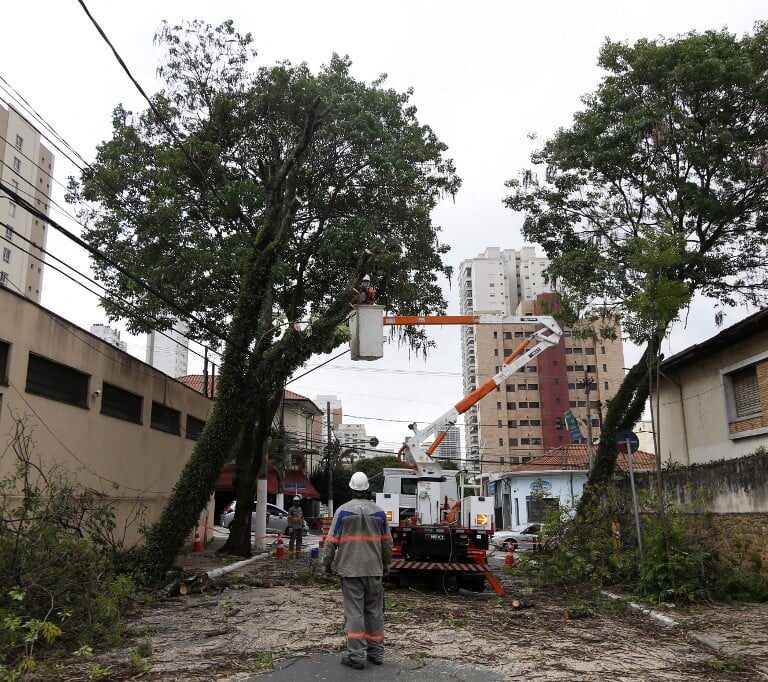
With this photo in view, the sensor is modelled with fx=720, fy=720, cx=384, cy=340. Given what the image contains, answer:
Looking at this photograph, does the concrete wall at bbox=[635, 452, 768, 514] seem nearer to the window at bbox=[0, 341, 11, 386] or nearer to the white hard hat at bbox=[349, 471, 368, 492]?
the white hard hat at bbox=[349, 471, 368, 492]

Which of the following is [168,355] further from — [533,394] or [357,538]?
[533,394]

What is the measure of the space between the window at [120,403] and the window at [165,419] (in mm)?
1040

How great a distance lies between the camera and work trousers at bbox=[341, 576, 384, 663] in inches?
273

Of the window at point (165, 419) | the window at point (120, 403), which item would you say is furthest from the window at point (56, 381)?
the window at point (165, 419)

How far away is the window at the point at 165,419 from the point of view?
19.7m

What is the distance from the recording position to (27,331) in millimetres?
13109

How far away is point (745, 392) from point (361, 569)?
12115 millimetres

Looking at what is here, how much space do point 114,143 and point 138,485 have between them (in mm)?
8846

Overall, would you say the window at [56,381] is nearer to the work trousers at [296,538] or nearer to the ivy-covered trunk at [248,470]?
the ivy-covered trunk at [248,470]

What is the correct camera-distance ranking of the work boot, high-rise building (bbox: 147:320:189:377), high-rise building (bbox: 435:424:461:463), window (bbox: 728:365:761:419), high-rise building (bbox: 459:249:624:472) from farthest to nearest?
high-rise building (bbox: 459:249:624:472)
high-rise building (bbox: 147:320:189:377)
high-rise building (bbox: 435:424:461:463)
window (bbox: 728:365:761:419)
the work boot

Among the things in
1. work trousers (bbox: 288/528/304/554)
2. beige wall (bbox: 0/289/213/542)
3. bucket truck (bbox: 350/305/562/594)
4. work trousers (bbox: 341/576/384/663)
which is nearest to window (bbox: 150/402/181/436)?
beige wall (bbox: 0/289/213/542)

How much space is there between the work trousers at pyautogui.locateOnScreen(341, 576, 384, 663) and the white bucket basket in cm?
432

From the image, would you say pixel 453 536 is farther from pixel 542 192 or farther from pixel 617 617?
pixel 542 192

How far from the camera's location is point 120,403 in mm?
17453
